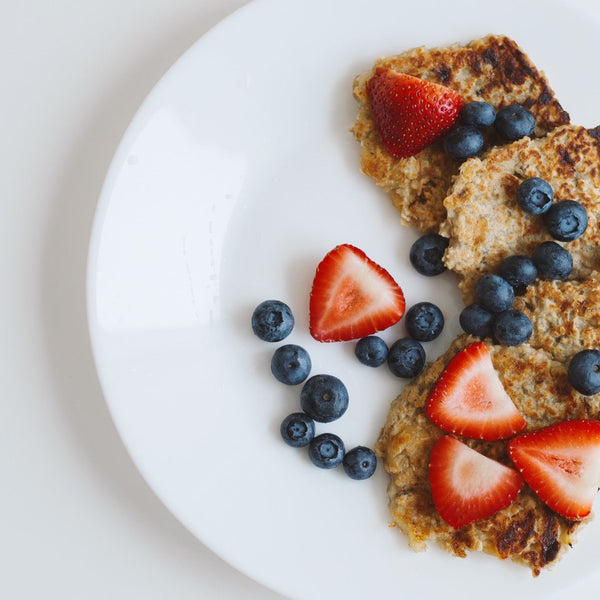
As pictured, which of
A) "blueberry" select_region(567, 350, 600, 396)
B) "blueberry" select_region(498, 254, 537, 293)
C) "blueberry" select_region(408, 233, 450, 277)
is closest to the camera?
"blueberry" select_region(567, 350, 600, 396)

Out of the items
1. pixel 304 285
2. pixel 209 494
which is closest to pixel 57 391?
pixel 209 494

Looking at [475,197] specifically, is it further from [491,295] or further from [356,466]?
[356,466]

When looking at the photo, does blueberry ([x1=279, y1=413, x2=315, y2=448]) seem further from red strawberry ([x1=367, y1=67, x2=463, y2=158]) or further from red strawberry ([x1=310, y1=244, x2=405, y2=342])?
red strawberry ([x1=367, y1=67, x2=463, y2=158])

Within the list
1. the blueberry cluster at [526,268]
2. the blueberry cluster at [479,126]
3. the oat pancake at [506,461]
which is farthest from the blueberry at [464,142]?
the oat pancake at [506,461]

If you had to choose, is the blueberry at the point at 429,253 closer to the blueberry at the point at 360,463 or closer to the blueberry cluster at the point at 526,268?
the blueberry cluster at the point at 526,268

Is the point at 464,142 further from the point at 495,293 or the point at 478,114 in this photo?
the point at 495,293

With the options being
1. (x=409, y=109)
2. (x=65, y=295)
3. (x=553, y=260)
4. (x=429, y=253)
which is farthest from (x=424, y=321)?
(x=65, y=295)

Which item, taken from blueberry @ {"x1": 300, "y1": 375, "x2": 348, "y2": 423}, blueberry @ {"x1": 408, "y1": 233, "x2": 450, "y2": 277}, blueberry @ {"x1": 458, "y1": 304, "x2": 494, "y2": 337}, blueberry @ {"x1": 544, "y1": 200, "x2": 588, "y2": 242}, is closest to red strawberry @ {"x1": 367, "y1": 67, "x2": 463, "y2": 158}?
blueberry @ {"x1": 408, "y1": 233, "x2": 450, "y2": 277}
